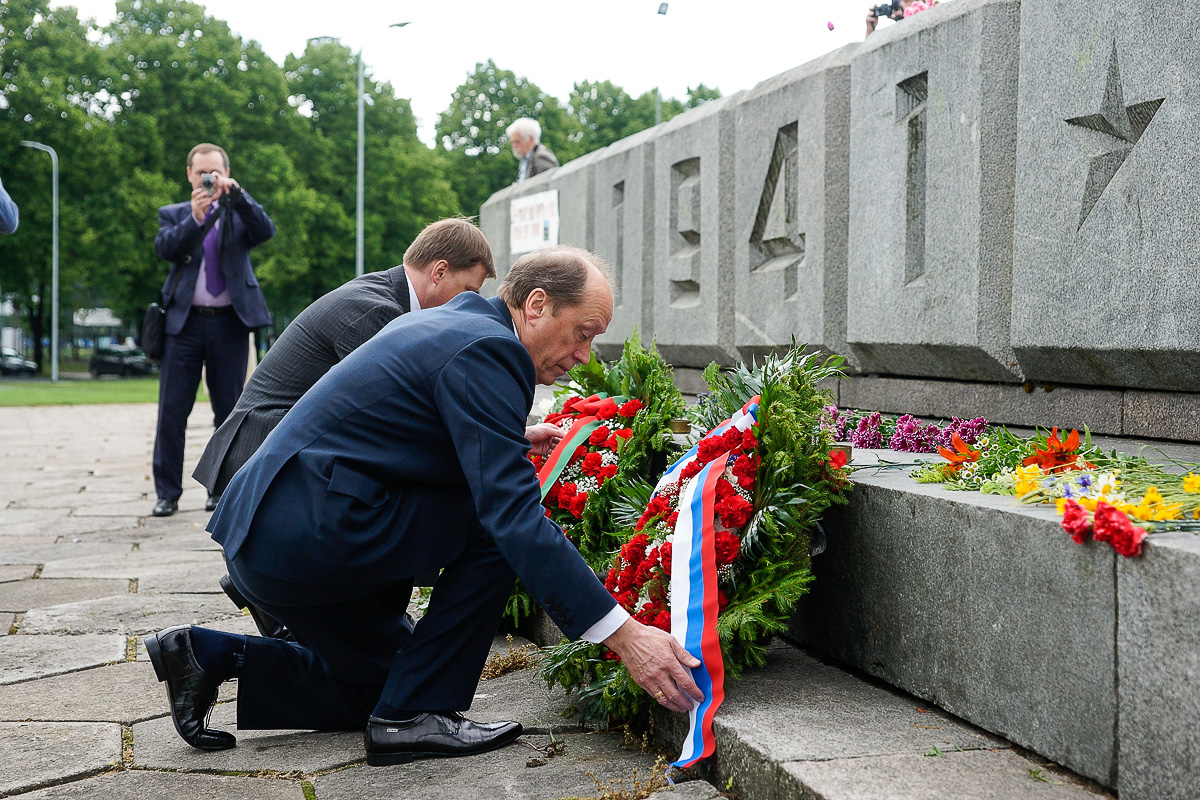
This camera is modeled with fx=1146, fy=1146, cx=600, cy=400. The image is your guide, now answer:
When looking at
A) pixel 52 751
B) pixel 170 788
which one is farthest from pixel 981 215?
pixel 52 751

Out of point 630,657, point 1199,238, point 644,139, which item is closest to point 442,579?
point 630,657

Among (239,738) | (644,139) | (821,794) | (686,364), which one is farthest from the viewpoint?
(644,139)

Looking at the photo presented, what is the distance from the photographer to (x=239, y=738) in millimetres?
2979

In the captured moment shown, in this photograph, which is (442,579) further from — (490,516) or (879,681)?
(879,681)

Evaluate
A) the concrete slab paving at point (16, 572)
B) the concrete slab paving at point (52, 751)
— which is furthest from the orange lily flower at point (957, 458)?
the concrete slab paving at point (16, 572)

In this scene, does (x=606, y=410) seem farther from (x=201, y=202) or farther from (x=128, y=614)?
(x=201, y=202)

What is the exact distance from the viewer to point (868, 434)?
3.68 meters

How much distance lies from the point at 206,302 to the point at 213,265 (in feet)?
0.71

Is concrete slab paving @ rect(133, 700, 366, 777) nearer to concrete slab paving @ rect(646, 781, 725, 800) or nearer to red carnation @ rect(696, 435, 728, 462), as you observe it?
concrete slab paving @ rect(646, 781, 725, 800)

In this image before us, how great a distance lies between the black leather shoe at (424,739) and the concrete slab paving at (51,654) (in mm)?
1439

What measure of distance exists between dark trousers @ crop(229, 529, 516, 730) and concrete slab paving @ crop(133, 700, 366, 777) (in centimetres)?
5

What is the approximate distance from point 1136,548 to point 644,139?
4.95 m

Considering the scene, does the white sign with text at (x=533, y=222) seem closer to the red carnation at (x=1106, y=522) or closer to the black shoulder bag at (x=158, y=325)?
the black shoulder bag at (x=158, y=325)

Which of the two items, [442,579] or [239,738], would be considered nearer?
[442,579]
